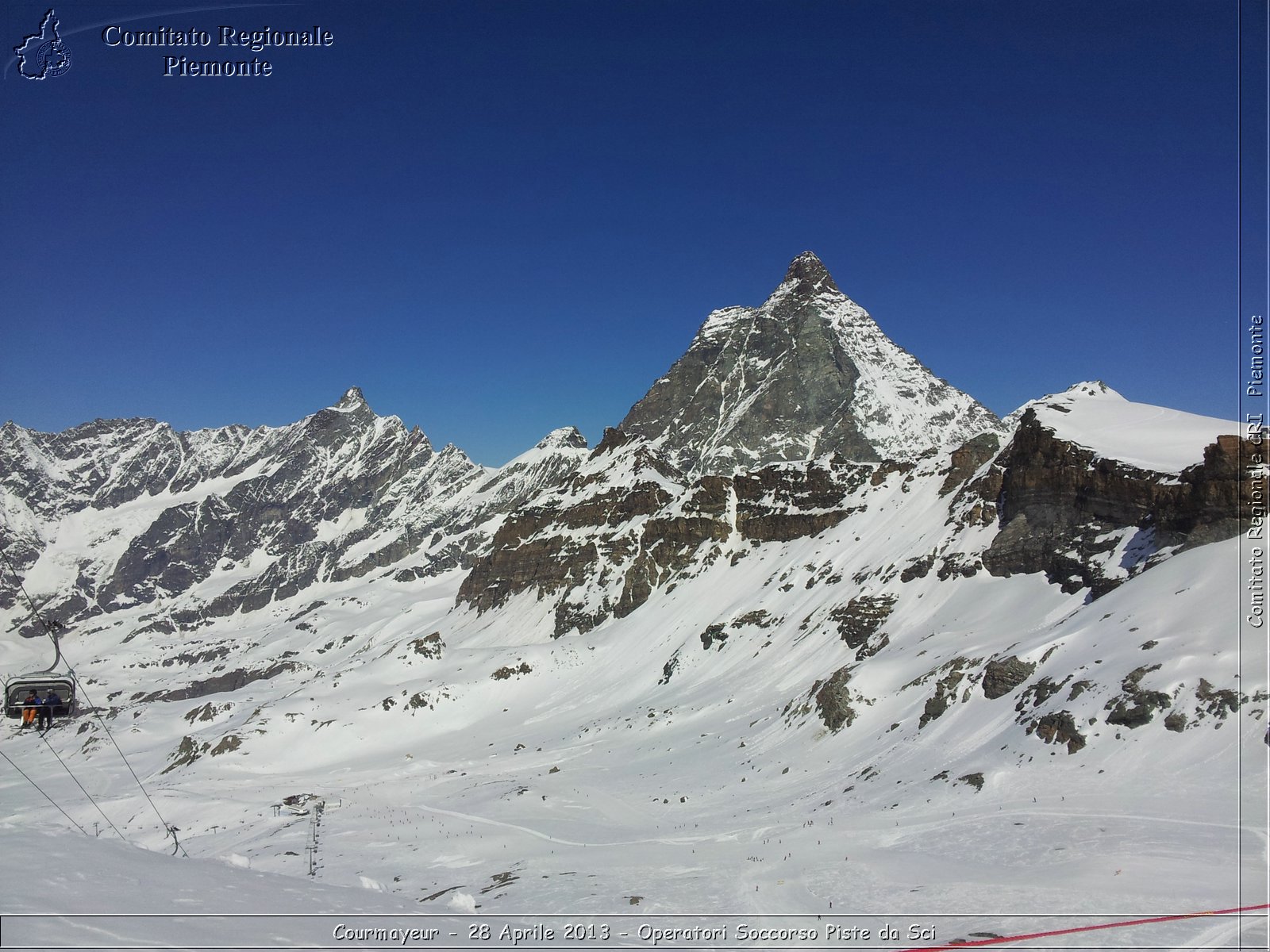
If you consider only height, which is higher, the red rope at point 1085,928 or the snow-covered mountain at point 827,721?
the snow-covered mountain at point 827,721

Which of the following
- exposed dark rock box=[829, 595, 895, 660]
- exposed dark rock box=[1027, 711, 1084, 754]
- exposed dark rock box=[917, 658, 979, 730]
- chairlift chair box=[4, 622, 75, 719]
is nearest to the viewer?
chairlift chair box=[4, 622, 75, 719]

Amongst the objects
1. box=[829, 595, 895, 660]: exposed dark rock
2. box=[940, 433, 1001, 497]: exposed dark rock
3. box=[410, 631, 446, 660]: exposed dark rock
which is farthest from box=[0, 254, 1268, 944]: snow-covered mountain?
box=[410, 631, 446, 660]: exposed dark rock

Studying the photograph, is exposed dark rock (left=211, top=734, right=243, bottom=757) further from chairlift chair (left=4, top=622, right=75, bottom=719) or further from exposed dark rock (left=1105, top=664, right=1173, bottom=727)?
exposed dark rock (left=1105, top=664, right=1173, bottom=727)

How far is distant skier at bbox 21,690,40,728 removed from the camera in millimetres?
24609

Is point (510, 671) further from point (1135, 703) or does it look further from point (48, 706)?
point (48, 706)

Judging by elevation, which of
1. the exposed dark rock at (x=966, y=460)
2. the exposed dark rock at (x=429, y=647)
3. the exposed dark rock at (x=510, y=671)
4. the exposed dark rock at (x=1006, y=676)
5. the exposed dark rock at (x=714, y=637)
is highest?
the exposed dark rock at (x=966, y=460)

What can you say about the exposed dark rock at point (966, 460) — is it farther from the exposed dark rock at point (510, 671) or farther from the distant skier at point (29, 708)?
the distant skier at point (29, 708)

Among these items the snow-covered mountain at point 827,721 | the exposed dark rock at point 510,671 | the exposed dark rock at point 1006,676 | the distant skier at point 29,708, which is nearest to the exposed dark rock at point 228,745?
the snow-covered mountain at point 827,721

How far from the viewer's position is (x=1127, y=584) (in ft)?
171

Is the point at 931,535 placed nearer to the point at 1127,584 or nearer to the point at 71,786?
the point at 1127,584

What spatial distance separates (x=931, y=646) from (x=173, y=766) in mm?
96701

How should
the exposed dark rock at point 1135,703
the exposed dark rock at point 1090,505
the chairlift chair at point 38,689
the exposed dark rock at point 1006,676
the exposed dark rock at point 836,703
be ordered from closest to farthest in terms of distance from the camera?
the chairlift chair at point 38,689 → the exposed dark rock at point 1135,703 → the exposed dark rock at point 1006,676 → the exposed dark rock at point 1090,505 → the exposed dark rock at point 836,703

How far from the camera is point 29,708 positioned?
24734mm

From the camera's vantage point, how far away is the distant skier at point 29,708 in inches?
969
